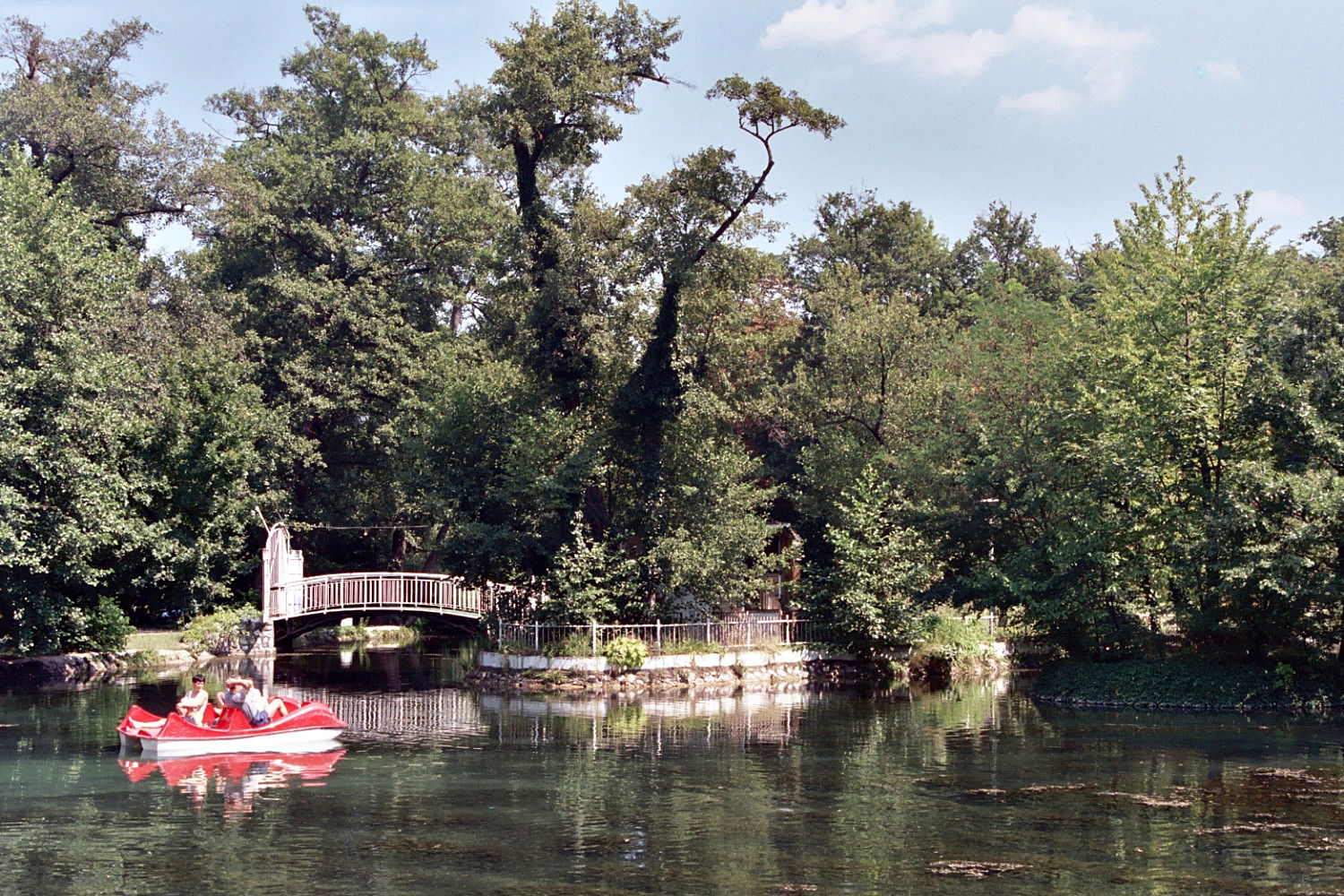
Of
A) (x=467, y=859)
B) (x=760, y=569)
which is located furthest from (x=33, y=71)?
(x=467, y=859)

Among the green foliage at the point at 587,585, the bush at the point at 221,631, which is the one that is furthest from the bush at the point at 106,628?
the green foliage at the point at 587,585

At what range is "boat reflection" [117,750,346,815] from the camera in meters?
21.2

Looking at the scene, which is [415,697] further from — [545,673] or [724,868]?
[724,868]

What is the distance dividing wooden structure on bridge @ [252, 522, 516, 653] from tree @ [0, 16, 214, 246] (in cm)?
1466

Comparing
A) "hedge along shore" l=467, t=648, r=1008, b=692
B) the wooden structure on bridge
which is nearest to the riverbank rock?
the wooden structure on bridge

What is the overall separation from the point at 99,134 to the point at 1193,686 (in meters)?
41.0

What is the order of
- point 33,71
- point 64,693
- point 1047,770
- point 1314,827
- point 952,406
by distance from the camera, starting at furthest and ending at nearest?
1. point 33,71
2. point 952,406
3. point 64,693
4. point 1047,770
5. point 1314,827

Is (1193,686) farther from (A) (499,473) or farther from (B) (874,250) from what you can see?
(B) (874,250)

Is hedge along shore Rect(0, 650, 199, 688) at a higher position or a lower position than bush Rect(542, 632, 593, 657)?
lower

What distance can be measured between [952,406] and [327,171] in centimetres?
2746

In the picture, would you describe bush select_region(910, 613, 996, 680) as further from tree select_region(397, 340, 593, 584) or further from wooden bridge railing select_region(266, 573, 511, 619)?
wooden bridge railing select_region(266, 573, 511, 619)

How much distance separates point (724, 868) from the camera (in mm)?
15914

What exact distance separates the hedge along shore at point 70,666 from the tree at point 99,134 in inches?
663

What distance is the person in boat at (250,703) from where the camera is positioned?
25484mm
